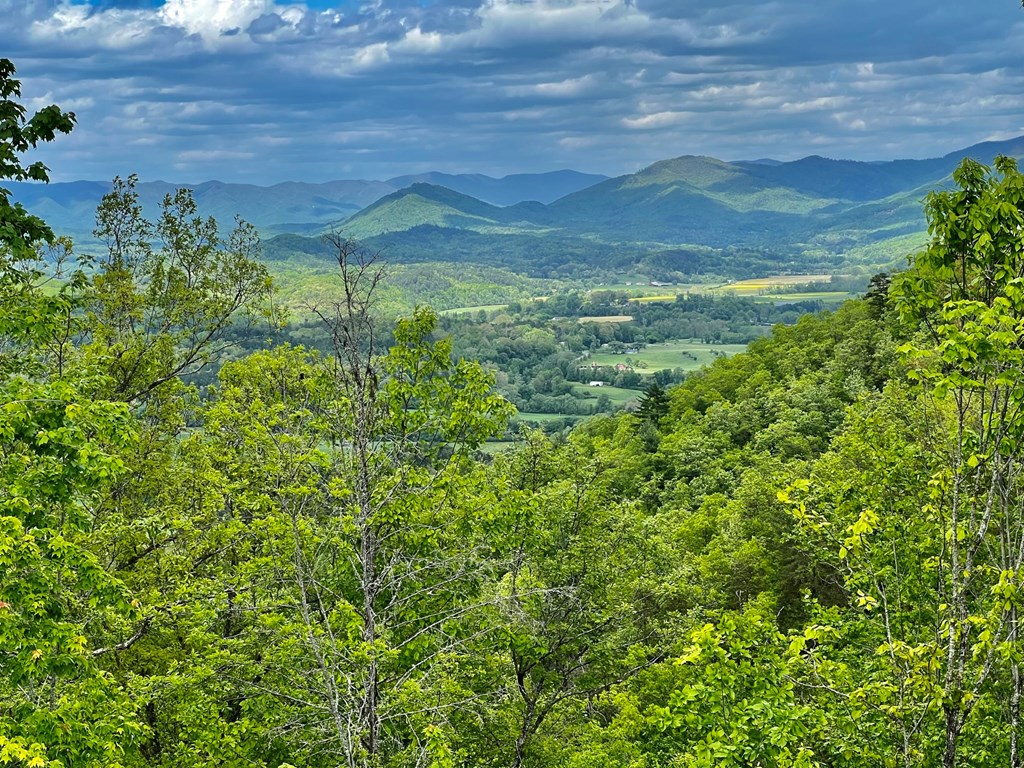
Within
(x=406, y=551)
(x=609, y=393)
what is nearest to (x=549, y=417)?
(x=609, y=393)

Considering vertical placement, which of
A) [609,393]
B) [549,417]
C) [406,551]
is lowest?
[549,417]

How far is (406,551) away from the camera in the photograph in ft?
42.9

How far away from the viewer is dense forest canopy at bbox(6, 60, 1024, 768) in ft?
26.2

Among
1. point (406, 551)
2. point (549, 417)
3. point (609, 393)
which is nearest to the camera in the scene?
point (406, 551)

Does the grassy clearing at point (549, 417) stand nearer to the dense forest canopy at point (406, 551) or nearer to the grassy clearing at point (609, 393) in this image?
the grassy clearing at point (609, 393)

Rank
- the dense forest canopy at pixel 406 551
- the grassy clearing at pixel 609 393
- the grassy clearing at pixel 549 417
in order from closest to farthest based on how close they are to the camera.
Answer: the dense forest canopy at pixel 406 551 → the grassy clearing at pixel 549 417 → the grassy clearing at pixel 609 393

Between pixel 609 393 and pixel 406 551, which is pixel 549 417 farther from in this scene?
pixel 406 551

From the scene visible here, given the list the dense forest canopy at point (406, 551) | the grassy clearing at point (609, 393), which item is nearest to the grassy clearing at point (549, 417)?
the grassy clearing at point (609, 393)

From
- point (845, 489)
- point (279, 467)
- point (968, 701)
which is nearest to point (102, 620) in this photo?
point (279, 467)

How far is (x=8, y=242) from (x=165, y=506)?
7.97 m

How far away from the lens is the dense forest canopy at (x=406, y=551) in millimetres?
7980

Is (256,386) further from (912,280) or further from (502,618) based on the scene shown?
(912,280)

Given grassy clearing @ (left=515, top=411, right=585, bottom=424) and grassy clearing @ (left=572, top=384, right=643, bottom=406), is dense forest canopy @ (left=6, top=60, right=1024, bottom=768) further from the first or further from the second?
grassy clearing @ (left=572, top=384, right=643, bottom=406)

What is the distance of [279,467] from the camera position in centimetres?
1188
